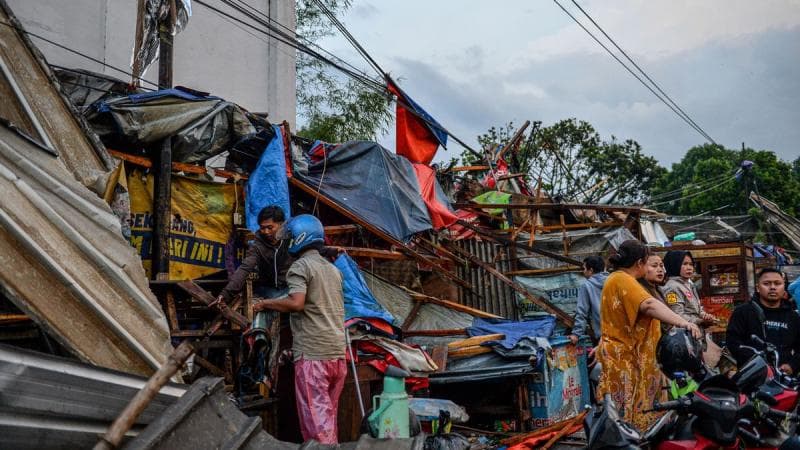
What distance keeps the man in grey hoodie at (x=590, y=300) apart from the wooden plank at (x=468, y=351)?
103 centimetres

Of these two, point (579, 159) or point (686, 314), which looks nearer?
point (686, 314)

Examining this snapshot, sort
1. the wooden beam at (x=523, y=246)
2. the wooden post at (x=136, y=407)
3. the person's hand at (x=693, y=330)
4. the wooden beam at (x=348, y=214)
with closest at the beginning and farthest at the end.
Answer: the wooden post at (x=136, y=407) → the person's hand at (x=693, y=330) → the wooden beam at (x=348, y=214) → the wooden beam at (x=523, y=246)

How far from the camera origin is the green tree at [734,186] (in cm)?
3122

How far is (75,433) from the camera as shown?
2.09m

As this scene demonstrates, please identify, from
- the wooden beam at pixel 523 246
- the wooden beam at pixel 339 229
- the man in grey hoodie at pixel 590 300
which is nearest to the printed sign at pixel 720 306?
the wooden beam at pixel 523 246

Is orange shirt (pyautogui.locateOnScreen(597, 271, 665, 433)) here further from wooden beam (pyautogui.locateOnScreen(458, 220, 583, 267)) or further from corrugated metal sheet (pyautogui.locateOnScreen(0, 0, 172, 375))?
wooden beam (pyautogui.locateOnScreen(458, 220, 583, 267))

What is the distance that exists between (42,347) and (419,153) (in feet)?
22.7

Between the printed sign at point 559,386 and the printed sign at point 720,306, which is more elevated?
the printed sign at point 720,306

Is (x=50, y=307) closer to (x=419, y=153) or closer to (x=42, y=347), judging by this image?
(x=42, y=347)

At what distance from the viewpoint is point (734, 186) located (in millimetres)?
32938

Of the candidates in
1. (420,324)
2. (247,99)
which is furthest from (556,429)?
(247,99)

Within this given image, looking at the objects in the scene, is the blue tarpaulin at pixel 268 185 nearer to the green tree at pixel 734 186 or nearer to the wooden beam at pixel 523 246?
the wooden beam at pixel 523 246

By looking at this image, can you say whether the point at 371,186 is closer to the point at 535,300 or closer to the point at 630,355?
the point at 535,300

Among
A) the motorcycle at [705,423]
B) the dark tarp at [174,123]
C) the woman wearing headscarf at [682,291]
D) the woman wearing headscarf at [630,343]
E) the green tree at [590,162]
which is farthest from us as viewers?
the green tree at [590,162]
